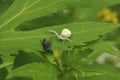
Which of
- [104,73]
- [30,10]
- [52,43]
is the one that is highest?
[30,10]

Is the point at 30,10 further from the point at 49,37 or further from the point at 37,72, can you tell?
the point at 37,72

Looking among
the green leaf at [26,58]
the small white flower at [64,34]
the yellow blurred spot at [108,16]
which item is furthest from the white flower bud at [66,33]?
the yellow blurred spot at [108,16]

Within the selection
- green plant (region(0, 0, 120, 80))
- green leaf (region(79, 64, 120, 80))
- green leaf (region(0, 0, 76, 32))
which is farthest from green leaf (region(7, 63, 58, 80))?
green leaf (region(0, 0, 76, 32))

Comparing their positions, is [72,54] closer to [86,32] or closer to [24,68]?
[86,32]

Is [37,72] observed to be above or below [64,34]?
below

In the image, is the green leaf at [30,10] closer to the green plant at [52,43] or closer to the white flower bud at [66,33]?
the green plant at [52,43]

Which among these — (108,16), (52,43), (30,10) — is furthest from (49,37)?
(108,16)

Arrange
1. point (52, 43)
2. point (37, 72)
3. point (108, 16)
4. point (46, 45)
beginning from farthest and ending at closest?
point (108, 16)
point (52, 43)
point (46, 45)
point (37, 72)
